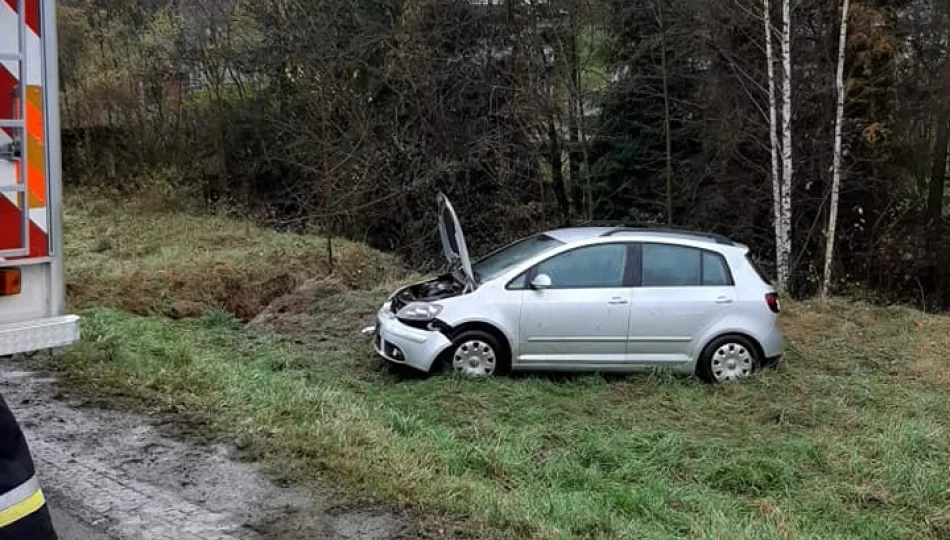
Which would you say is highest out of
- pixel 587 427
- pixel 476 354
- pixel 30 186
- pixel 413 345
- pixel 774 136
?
pixel 774 136

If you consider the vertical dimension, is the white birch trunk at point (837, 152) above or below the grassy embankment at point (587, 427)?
above

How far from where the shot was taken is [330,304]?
39.7 ft

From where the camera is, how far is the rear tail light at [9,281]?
4027 mm

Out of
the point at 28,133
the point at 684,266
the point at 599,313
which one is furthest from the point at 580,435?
the point at 28,133

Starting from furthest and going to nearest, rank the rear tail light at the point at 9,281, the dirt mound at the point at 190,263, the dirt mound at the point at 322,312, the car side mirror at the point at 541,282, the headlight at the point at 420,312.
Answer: the dirt mound at the point at 190,263, the dirt mound at the point at 322,312, the car side mirror at the point at 541,282, the headlight at the point at 420,312, the rear tail light at the point at 9,281

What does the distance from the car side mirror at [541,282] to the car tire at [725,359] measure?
70.1 inches

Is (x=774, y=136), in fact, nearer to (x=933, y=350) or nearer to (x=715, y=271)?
(x=933, y=350)

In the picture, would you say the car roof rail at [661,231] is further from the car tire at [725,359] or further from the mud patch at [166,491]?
the mud patch at [166,491]

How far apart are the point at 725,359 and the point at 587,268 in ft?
5.61

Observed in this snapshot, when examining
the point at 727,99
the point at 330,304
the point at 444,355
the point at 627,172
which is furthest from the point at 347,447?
the point at 627,172

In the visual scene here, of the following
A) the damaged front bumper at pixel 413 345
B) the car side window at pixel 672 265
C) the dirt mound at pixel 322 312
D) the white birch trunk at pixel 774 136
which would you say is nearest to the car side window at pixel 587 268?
the car side window at pixel 672 265

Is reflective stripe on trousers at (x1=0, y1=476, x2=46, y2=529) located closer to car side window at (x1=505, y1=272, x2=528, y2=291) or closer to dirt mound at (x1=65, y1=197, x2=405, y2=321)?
car side window at (x1=505, y1=272, x2=528, y2=291)

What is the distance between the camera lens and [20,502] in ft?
7.07

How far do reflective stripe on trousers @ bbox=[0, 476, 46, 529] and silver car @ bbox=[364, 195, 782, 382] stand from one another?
656cm
